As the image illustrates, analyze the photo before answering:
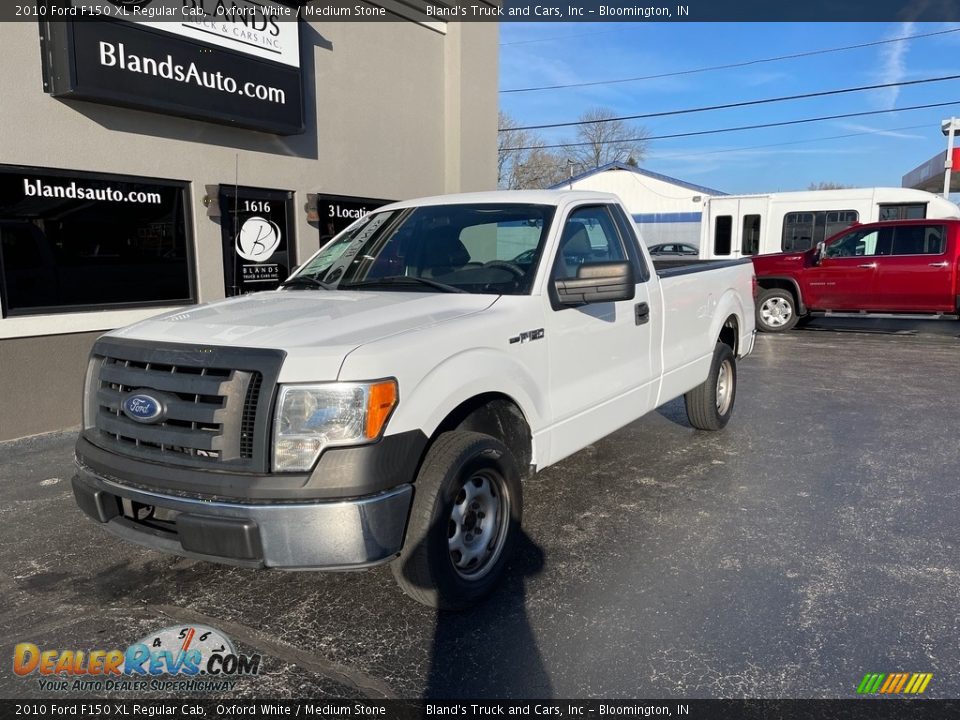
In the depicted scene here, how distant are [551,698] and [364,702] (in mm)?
708

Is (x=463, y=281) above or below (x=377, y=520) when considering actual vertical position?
above

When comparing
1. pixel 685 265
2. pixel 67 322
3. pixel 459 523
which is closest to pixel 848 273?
pixel 685 265

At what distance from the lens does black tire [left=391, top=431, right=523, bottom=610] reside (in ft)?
9.62

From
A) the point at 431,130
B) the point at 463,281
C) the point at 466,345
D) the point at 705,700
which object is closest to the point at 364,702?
the point at 705,700

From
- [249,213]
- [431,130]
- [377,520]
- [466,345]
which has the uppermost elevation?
[431,130]

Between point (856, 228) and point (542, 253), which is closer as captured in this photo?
point (542, 253)

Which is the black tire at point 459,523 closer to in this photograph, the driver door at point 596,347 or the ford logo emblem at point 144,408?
the driver door at point 596,347

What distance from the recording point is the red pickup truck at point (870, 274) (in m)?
12.4

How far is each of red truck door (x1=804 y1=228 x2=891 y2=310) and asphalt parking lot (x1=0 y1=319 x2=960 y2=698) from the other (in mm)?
8214

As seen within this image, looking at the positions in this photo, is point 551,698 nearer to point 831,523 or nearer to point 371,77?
point 831,523

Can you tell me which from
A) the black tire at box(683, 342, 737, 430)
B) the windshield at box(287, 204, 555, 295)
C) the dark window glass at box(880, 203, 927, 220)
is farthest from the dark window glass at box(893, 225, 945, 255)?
the windshield at box(287, 204, 555, 295)

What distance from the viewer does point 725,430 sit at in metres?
6.56

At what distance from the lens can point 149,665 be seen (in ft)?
9.69

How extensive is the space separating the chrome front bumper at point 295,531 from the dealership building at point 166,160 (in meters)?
3.46
